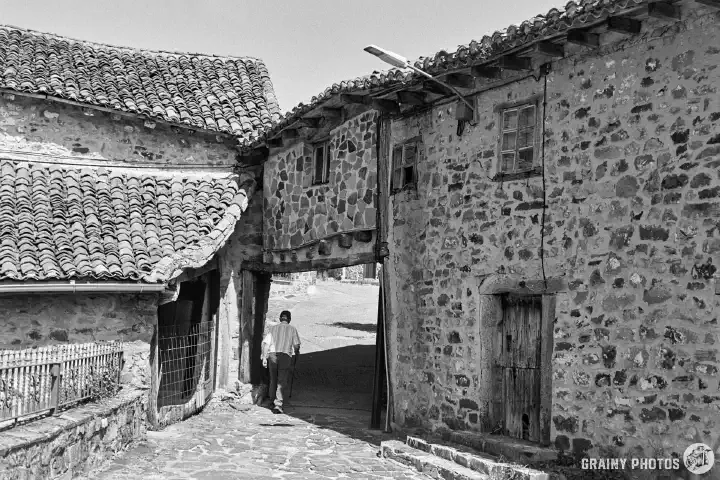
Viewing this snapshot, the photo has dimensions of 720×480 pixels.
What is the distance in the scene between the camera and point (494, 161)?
33.8ft

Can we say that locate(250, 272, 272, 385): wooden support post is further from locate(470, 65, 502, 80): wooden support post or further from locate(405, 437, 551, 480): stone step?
locate(470, 65, 502, 80): wooden support post

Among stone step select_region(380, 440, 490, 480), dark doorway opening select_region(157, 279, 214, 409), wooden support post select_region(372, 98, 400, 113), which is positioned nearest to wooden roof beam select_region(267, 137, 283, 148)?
dark doorway opening select_region(157, 279, 214, 409)

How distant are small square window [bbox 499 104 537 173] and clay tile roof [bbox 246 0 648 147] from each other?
90 centimetres

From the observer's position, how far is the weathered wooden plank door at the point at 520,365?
983cm

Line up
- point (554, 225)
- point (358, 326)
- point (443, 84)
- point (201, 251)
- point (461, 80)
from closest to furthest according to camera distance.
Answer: point (554, 225) < point (443, 84) < point (461, 80) < point (201, 251) < point (358, 326)

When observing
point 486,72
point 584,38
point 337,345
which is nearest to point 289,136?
point 486,72

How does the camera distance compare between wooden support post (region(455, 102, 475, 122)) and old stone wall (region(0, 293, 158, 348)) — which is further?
old stone wall (region(0, 293, 158, 348))

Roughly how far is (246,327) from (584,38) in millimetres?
8483

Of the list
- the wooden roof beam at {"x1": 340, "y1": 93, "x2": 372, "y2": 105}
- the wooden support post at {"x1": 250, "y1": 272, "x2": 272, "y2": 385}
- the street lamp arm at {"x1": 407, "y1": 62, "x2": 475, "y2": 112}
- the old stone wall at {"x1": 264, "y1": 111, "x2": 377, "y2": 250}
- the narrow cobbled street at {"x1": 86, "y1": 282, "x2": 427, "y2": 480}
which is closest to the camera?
the narrow cobbled street at {"x1": 86, "y1": 282, "x2": 427, "y2": 480}

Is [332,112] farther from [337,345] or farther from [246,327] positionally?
[337,345]

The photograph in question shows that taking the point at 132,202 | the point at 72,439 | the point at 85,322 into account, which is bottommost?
the point at 72,439

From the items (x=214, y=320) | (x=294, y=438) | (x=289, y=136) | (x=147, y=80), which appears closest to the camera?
(x=294, y=438)

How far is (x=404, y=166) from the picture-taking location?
39.2ft

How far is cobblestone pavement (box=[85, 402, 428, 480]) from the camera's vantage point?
9.35 meters
